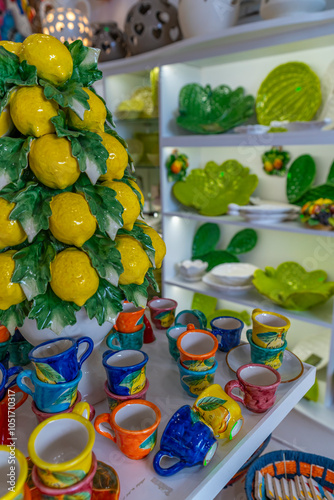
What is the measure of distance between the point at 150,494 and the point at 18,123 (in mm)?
536

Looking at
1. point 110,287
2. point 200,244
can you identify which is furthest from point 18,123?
point 200,244

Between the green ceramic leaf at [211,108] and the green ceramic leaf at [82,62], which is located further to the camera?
the green ceramic leaf at [211,108]

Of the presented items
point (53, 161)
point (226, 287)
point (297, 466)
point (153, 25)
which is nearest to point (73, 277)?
point (53, 161)

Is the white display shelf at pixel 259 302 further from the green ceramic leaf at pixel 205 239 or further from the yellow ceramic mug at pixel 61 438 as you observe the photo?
the yellow ceramic mug at pixel 61 438

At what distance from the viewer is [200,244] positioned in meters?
2.02

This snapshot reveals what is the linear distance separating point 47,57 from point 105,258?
12.0 inches

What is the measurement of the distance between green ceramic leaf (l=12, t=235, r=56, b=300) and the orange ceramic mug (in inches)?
8.3

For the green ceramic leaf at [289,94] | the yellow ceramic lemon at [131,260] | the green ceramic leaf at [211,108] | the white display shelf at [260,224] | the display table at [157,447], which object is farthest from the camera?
the green ceramic leaf at [211,108]

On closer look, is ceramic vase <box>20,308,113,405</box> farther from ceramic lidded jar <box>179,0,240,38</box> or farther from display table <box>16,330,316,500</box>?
ceramic lidded jar <box>179,0,240,38</box>

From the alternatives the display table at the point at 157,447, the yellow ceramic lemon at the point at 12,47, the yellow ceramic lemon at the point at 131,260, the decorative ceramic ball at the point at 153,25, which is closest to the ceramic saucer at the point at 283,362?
the display table at the point at 157,447

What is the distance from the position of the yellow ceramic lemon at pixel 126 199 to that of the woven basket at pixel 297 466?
656 mm

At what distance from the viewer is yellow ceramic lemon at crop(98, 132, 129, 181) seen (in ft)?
1.97

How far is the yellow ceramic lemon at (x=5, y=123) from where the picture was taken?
0.56m

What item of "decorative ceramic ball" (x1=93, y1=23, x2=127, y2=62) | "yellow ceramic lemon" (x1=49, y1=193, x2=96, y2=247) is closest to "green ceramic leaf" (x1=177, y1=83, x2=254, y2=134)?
"decorative ceramic ball" (x1=93, y1=23, x2=127, y2=62)
